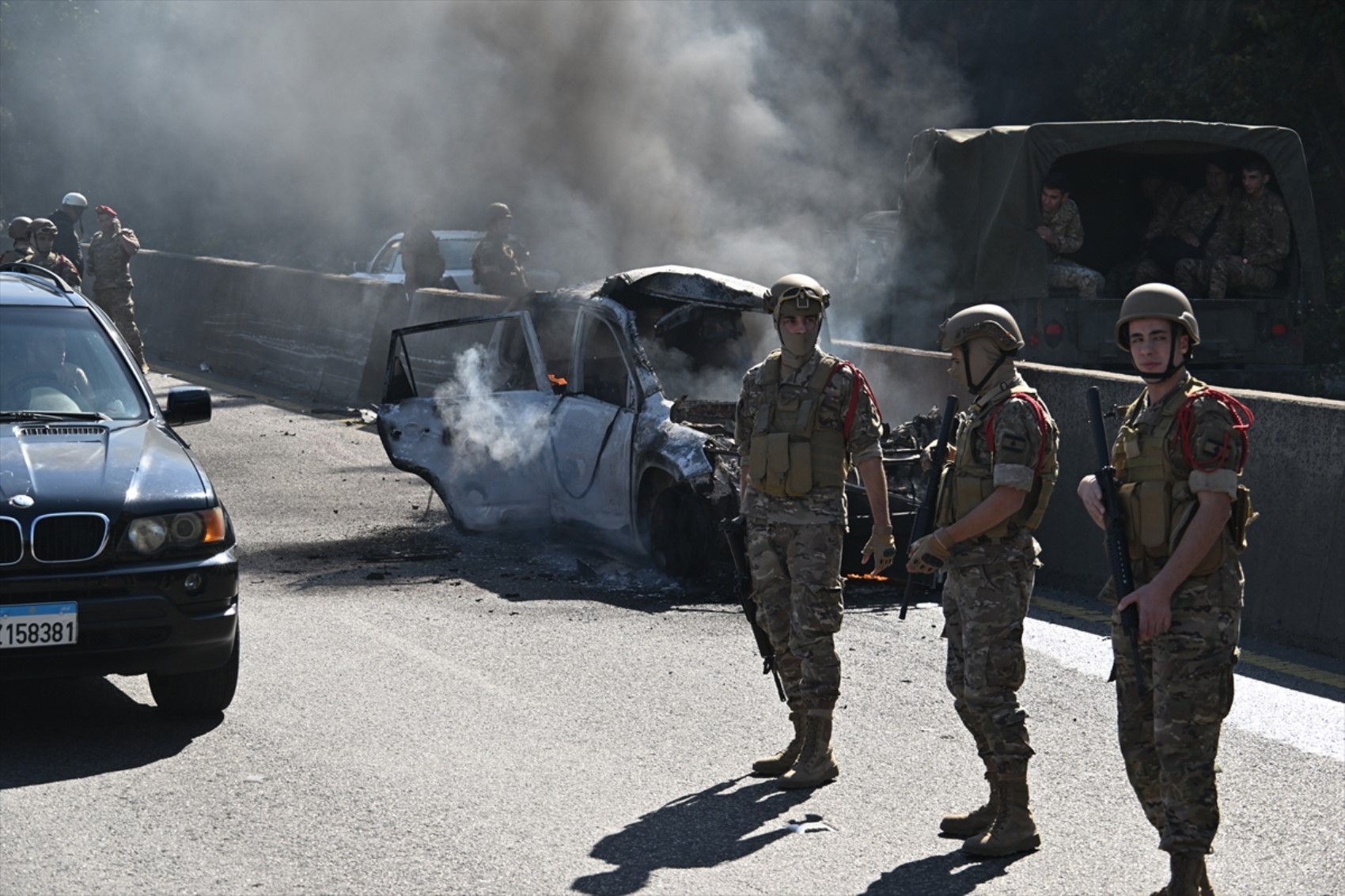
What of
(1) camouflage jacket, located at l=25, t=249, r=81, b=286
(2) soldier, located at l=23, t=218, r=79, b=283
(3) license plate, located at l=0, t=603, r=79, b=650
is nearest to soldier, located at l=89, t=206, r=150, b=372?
(1) camouflage jacket, located at l=25, t=249, r=81, b=286

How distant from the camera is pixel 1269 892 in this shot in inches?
191

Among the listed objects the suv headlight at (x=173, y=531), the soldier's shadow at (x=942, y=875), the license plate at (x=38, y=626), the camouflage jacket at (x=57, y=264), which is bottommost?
the soldier's shadow at (x=942, y=875)

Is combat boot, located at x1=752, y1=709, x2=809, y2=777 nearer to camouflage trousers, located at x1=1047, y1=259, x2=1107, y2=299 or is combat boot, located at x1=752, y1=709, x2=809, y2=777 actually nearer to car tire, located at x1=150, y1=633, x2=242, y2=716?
car tire, located at x1=150, y1=633, x2=242, y2=716

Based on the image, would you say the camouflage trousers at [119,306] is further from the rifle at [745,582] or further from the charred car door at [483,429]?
the rifle at [745,582]

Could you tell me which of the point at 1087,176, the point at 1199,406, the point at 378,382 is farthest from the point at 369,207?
the point at 1199,406

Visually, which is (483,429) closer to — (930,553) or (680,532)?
(680,532)

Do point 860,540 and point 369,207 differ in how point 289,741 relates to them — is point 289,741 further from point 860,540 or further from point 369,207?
point 369,207

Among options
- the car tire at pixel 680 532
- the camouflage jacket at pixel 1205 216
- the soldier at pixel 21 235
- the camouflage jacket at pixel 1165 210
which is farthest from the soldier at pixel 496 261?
the car tire at pixel 680 532

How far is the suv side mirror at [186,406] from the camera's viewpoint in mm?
6980

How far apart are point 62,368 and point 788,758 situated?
3443mm

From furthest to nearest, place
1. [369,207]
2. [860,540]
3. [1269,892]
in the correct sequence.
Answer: [369,207], [860,540], [1269,892]

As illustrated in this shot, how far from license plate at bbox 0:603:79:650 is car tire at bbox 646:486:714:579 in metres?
3.87

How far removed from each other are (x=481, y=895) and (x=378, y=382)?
1248 cm

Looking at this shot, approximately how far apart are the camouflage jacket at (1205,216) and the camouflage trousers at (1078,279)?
100 centimetres
